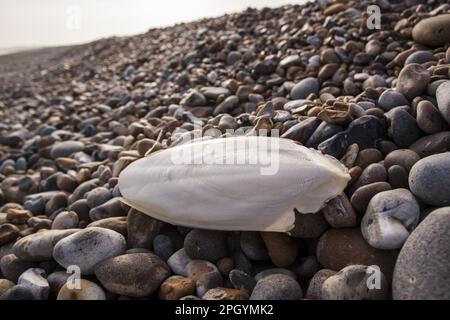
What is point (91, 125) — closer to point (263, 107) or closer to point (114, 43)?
point (263, 107)

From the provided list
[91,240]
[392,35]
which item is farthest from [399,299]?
[392,35]

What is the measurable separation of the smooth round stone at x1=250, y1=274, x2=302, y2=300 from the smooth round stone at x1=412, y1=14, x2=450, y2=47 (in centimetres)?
266

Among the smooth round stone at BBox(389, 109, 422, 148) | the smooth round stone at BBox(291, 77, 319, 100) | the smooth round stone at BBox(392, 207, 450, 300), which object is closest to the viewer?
the smooth round stone at BBox(392, 207, 450, 300)

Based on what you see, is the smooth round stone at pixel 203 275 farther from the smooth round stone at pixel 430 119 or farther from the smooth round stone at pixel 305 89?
the smooth round stone at pixel 305 89

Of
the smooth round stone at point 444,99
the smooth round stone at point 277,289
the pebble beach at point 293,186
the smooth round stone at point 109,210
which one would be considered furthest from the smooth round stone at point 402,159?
the smooth round stone at point 109,210

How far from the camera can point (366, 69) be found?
11.7 ft

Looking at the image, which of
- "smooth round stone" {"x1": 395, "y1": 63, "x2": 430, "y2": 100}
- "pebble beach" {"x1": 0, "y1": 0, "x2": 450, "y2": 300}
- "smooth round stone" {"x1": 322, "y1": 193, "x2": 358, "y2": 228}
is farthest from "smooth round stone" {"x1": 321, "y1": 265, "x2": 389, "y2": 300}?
"smooth round stone" {"x1": 395, "y1": 63, "x2": 430, "y2": 100}

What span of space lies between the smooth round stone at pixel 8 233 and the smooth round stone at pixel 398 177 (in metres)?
2.29

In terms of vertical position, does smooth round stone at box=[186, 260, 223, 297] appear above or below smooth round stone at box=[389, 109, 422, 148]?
below

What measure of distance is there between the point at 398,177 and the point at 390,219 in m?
0.30

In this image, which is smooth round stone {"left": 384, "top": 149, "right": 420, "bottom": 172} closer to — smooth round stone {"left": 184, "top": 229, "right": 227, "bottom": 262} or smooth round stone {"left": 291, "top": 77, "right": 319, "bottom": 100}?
smooth round stone {"left": 184, "top": 229, "right": 227, "bottom": 262}

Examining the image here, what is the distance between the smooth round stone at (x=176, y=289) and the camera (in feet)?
6.03

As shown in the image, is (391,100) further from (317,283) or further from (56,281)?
Answer: (56,281)

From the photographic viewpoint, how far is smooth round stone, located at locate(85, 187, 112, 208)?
2662 mm
